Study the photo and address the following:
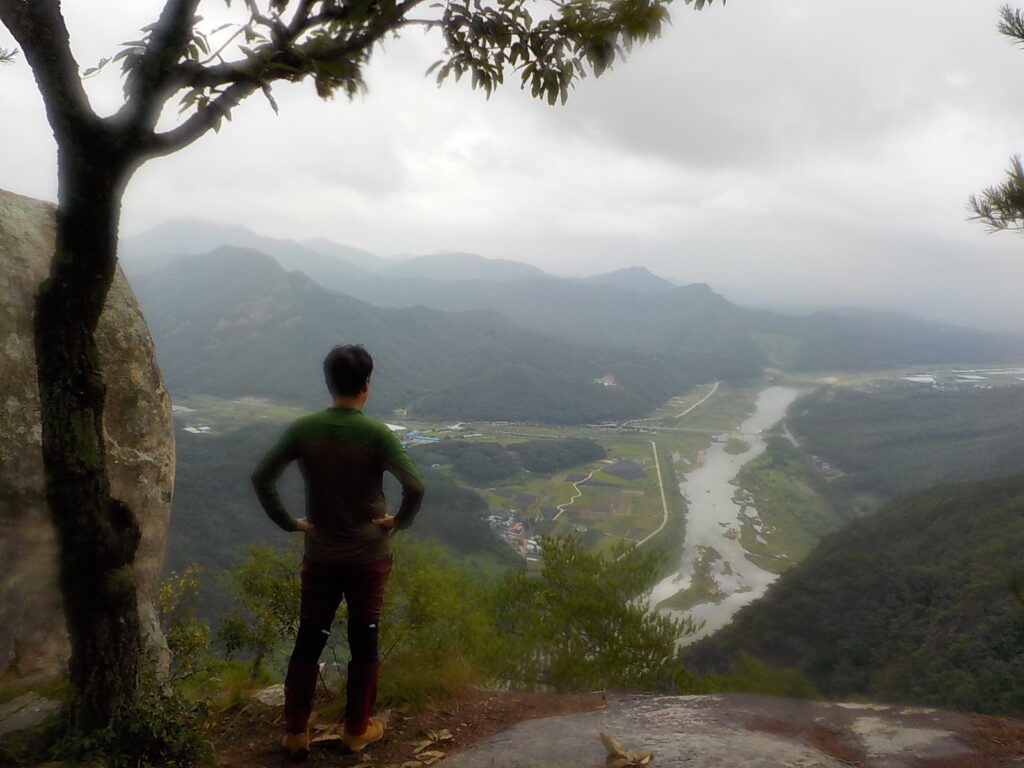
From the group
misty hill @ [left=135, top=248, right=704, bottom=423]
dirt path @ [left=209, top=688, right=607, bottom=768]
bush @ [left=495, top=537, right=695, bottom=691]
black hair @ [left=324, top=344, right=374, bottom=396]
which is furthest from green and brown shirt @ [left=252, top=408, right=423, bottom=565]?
misty hill @ [left=135, top=248, right=704, bottom=423]

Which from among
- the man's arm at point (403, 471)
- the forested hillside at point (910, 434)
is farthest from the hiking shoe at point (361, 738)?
the forested hillside at point (910, 434)

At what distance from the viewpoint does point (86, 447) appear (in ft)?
8.50

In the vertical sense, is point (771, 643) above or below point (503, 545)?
above

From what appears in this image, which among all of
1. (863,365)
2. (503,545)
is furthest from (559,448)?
(863,365)

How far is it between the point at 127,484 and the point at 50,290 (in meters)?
2.84

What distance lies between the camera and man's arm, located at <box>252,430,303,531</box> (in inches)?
120

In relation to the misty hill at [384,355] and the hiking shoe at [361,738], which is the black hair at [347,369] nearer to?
the hiking shoe at [361,738]

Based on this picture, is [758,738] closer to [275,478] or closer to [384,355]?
[275,478]

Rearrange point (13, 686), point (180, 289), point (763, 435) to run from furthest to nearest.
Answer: point (180, 289), point (763, 435), point (13, 686)

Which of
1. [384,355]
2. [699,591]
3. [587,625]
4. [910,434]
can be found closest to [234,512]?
[699,591]

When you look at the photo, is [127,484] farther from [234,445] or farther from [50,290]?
[234,445]

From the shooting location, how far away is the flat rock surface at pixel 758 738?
3.65m

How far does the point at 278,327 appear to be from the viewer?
107250mm

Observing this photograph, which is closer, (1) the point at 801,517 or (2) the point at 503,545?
(2) the point at 503,545
